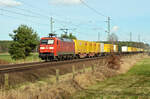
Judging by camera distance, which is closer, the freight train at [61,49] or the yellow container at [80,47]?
the freight train at [61,49]

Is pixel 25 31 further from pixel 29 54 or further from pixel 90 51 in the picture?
pixel 90 51

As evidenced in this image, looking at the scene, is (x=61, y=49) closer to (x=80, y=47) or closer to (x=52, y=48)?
(x=52, y=48)

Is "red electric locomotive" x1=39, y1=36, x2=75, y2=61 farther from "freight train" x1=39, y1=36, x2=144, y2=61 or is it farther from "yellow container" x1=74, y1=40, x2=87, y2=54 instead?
"yellow container" x1=74, y1=40, x2=87, y2=54

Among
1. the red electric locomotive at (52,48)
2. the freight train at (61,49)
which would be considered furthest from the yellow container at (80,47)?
the red electric locomotive at (52,48)

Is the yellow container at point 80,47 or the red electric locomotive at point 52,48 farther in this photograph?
the yellow container at point 80,47

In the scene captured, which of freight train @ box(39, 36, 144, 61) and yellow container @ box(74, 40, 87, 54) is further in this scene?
yellow container @ box(74, 40, 87, 54)

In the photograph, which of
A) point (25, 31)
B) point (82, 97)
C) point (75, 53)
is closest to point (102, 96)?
point (82, 97)

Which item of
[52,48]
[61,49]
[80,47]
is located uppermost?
[80,47]

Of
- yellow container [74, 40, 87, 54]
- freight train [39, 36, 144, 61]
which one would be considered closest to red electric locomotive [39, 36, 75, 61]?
freight train [39, 36, 144, 61]

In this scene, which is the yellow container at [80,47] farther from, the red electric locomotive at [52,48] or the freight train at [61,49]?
the red electric locomotive at [52,48]

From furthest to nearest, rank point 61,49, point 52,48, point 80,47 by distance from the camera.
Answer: point 80,47 < point 61,49 < point 52,48

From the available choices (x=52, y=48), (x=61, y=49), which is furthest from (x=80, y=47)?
(x=52, y=48)

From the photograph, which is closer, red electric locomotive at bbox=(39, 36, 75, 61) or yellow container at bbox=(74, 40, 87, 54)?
red electric locomotive at bbox=(39, 36, 75, 61)

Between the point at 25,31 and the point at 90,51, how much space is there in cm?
1442
